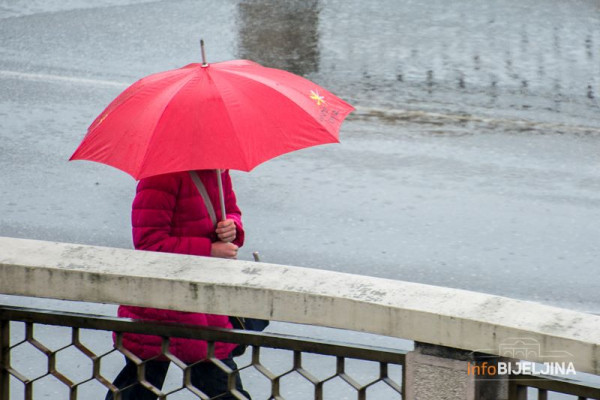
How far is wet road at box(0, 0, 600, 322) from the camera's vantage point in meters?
7.19

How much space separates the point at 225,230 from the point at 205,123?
1.60ft

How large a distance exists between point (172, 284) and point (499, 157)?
5.80m

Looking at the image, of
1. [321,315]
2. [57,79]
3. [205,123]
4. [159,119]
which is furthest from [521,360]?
[57,79]

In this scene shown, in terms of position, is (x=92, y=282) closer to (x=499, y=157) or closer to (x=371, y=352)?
(x=371, y=352)

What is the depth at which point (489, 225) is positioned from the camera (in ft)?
24.7

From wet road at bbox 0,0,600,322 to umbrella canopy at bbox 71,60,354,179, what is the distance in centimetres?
298

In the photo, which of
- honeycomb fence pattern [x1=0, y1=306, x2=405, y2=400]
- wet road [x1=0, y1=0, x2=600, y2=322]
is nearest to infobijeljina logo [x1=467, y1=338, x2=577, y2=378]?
honeycomb fence pattern [x1=0, y1=306, x2=405, y2=400]

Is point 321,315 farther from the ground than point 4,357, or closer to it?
farther from the ground

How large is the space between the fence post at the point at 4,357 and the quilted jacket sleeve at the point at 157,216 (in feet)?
1.95

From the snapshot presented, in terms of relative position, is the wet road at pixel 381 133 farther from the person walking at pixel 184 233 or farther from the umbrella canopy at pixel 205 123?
the umbrella canopy at pixel 205 123

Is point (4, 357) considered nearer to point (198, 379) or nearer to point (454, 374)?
point (198, 379)

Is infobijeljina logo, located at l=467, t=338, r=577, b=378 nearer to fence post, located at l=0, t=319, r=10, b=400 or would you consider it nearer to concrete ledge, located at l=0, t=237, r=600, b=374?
concrete ledge, located at l=0, t=237, r=600, b=374

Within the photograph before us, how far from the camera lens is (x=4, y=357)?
12.1ft

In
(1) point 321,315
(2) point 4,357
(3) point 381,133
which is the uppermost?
(3) point 381,133
